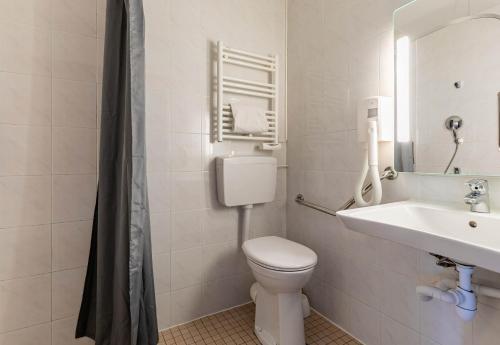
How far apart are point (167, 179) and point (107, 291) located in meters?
0.65

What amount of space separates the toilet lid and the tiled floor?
1.67 feet

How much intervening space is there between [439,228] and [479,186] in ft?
0.68

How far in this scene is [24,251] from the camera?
133cm

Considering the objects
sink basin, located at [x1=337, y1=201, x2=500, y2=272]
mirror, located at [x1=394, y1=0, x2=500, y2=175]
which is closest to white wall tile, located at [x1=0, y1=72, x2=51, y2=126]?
sink basin, located at [x1=337, y1=201, x2=500, y2=272]

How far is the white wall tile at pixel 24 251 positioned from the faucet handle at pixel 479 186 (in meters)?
1.89

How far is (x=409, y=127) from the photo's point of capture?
1295mm

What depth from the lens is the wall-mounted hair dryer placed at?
1.30m

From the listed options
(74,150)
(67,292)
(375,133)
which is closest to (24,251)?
(67,292)

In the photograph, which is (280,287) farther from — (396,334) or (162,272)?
(162,272)

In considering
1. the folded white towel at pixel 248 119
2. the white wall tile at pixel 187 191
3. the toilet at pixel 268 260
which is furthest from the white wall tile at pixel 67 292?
the folded white towel at pixel 248 119

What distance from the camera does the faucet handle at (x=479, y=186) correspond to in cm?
101

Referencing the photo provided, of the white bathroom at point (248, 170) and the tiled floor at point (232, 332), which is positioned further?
the tiled floor at point (232, 332)

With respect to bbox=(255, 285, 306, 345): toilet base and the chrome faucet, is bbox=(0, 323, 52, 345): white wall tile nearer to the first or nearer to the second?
bbox=(255, 285, 306, 345): toilet base

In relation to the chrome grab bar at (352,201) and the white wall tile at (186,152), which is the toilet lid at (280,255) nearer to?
the chrome grab bar at (352,201)
